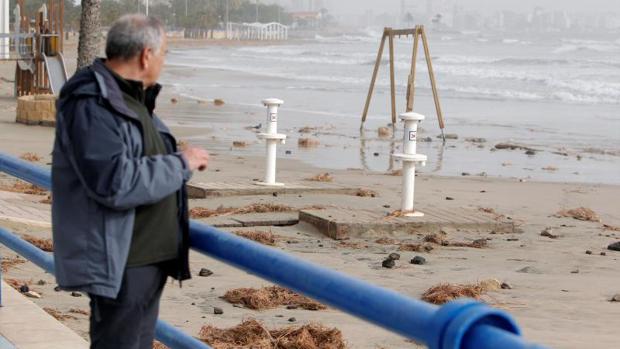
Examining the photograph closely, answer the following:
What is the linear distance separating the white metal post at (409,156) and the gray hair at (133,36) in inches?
292

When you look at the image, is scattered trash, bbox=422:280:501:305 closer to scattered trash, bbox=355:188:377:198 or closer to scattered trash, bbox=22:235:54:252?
scattered trash, bbox=22:235:54:252

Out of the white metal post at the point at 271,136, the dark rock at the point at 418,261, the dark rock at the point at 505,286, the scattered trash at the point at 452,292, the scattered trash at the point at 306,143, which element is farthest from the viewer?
the scattered trash at the point at 306,143

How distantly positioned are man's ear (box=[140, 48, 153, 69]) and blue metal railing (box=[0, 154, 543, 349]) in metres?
0.48

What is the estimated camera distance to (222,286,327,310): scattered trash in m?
7.61

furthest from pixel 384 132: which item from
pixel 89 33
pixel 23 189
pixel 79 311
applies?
pixel 79 311

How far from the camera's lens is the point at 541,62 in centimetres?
6700

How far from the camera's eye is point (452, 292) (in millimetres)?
8070

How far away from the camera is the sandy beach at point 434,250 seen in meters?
7.35

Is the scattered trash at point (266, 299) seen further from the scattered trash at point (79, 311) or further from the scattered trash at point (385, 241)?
the scattered trash at point (385, 241)

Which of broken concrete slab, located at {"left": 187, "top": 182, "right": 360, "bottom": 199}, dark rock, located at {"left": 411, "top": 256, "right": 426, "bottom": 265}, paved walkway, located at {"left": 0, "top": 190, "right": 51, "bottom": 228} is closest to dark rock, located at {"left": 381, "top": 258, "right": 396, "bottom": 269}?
dark rock, located at {"left": 411, "top": 256, "right": 426, "bottom": 265}

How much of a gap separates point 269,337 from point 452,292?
6.70 ft

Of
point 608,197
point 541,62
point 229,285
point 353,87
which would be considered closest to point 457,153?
point 608,197

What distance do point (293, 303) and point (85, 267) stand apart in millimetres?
4632

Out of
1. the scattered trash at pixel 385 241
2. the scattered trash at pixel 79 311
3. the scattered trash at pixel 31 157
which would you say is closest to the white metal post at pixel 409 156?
the scattered trash at pixel 385 241
